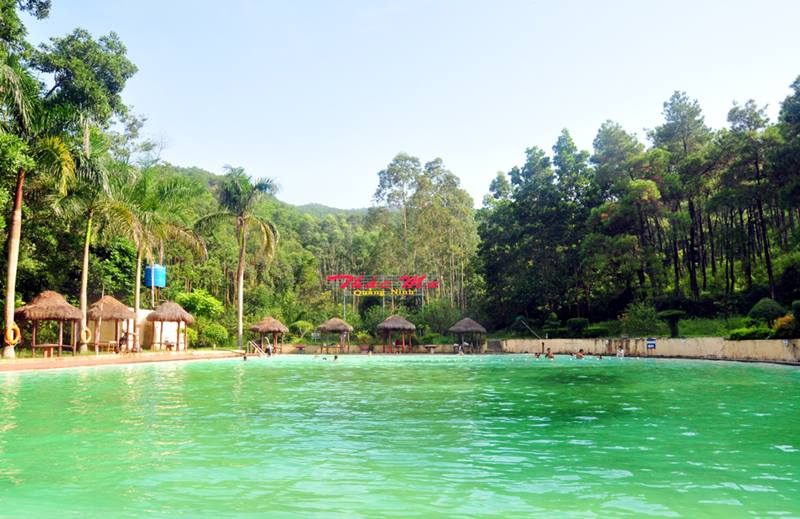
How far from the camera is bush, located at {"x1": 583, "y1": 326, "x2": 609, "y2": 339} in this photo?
38094 millimetres

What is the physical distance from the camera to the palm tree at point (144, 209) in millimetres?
27875

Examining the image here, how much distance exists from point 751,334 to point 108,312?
96.5ft

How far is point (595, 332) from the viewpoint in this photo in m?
38.2

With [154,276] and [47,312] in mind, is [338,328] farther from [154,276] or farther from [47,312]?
[47,312]

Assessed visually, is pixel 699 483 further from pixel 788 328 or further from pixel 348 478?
pixel 788 328

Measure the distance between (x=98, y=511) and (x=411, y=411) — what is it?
270 inches

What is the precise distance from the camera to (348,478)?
6.01 metres

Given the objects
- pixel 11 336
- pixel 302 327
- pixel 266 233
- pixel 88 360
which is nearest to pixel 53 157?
pixel 11 336

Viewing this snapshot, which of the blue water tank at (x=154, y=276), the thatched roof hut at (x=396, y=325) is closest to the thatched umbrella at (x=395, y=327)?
the thatched roof hut at (x=396, y=325)

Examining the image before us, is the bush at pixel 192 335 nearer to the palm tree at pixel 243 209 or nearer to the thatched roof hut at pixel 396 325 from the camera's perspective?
the palm tree at pixel 243 209

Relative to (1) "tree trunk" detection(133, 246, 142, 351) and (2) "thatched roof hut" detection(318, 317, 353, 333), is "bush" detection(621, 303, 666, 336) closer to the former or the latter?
(2) "thatched roof hut" detection(318, 317, 353, 333)

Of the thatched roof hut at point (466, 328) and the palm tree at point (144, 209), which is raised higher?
the palm tree at point (144, 209)

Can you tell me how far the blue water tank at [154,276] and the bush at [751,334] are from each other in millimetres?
30569

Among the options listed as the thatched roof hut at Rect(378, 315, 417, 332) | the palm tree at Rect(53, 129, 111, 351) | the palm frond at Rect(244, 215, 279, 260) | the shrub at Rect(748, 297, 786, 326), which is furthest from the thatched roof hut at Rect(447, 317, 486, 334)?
the palm tree at Rect(53, 129, 111, 351)
